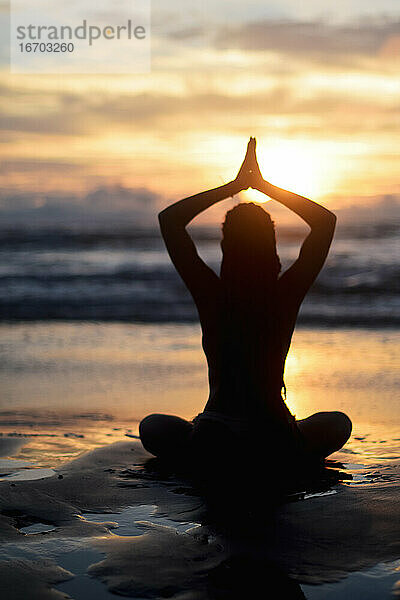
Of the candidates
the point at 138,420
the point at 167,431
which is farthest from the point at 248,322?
the point at 138,420

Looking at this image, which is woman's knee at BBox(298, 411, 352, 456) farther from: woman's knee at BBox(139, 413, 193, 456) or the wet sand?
woman's knee at BBox(139, 413, 193, 456)

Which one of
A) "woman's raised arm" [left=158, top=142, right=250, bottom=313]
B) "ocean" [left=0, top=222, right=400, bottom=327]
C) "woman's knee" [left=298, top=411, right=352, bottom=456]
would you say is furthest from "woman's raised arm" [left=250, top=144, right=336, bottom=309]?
"ocean" [left=0, top=222, right=400, bottom=327]

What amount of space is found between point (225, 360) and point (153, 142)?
672 inches

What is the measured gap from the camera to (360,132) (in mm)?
17672

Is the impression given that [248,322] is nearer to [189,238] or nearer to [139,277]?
[189,238]

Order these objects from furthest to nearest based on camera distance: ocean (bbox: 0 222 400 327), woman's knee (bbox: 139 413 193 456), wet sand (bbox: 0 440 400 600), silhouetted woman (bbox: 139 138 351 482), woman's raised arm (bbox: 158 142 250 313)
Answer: ocean (bbox: 0 222 400 327) < woman's knee (bbox: 139 413 193 456) < woman's raised arm (bbox: 158 142 250 313) < silhouetted woman (bbox: 139 138 351 482) < wet sand (bbox: 0 440 400 600)

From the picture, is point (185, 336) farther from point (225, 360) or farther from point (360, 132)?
point (360, 132)

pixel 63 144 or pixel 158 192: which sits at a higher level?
pixel 63 144

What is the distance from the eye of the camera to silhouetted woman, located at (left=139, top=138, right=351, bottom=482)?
12.0 feet

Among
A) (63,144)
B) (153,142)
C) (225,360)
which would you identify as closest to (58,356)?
(225,360)

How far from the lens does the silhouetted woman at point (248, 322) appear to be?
366cm

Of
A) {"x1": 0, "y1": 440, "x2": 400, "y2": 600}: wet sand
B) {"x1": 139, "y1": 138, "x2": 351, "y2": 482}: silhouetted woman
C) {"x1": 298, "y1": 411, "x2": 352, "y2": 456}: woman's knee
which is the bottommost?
{"x1": 0, "y1": 440, "x2": 400, "y2": 600}: wet sand

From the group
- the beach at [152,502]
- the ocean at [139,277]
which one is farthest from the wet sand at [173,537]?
the ocean at [139,277]

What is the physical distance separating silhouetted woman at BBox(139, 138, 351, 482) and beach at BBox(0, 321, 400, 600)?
256mm
